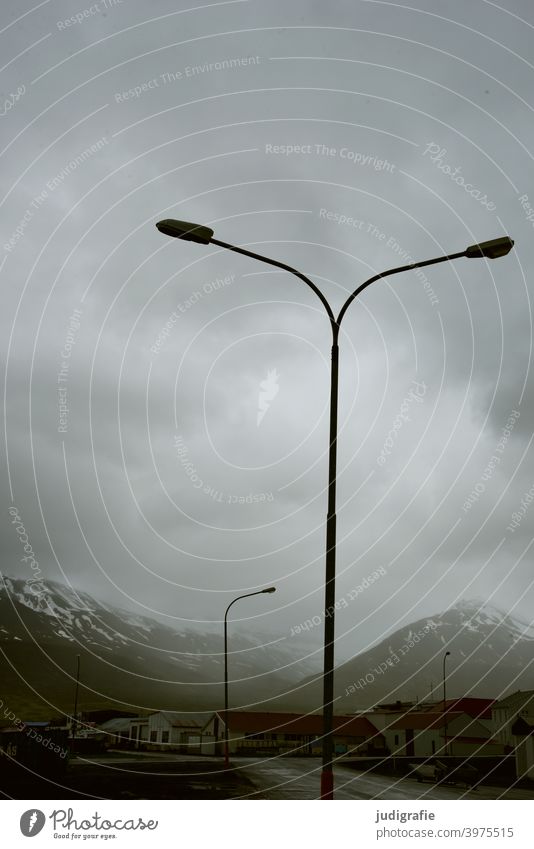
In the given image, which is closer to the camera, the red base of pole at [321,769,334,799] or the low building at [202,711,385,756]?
the red base of pole at [321,769,334,799]

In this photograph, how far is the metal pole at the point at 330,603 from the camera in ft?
35.9

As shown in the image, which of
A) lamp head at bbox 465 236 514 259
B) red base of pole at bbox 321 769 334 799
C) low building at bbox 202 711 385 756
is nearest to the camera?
red base of pole at bbox 321 769 334 799

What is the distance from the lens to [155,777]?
114ft

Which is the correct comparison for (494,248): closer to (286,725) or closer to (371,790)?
(371,790)

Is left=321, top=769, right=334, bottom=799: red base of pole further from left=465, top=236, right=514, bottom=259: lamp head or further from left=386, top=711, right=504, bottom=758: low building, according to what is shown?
left=386, top=711, right=504, bottom=758: low building

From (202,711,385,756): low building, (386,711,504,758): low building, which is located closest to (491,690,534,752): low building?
(386,711,504,758): low building

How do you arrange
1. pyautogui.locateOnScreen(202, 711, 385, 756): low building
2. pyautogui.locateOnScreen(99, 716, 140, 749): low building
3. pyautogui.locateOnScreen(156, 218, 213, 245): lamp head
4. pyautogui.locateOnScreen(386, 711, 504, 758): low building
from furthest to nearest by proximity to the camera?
pyautogui.locateOnScreen(99, 716, 140, 749): low building
pyautogui.locateOnScreen(202, 711, 385, 756): low building
pyautogui.locateOnScreen(386, 711, 504, 758): low building
pyautogui.locateOnScreen(156, 218, 213, 245): lamp head

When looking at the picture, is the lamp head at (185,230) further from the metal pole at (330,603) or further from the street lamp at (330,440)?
the metal pole at (330,603)

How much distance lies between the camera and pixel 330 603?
11.6 m

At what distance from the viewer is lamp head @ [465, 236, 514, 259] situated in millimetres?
12922

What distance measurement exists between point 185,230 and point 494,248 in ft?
18.4

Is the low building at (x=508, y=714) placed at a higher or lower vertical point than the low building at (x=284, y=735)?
higher

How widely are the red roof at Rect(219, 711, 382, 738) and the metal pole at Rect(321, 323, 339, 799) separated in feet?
261

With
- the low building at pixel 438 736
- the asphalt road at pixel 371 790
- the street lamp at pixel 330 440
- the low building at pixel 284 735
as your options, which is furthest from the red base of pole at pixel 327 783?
the low building at pixel 284 735
